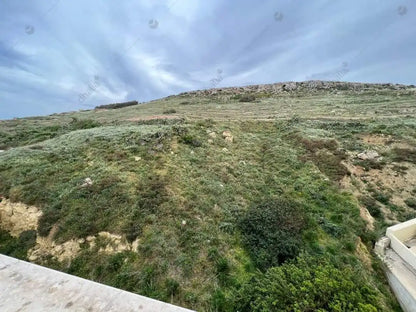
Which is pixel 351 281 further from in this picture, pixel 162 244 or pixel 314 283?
pixel 162 244

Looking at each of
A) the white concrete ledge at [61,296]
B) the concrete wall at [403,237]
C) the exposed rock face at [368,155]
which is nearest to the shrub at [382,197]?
the concrete wall at [403,237]

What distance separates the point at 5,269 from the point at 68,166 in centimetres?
759

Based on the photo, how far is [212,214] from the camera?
1010 centimetres

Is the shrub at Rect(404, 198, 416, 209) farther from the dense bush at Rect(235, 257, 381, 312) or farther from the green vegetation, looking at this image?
the green vegetation

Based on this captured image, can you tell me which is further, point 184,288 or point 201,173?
point 201,173

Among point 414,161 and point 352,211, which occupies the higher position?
point 414,161

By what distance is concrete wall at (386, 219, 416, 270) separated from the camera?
8.71m

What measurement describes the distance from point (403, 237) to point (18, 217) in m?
16.7

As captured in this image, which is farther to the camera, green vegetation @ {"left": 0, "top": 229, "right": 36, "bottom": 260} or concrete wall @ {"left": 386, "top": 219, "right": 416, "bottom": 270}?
concrete wall @ {"left": 386, "top": 219, "right": 416, "bottom": 270}

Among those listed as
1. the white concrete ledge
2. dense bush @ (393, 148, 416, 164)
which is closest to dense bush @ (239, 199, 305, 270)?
the white concrete ledge

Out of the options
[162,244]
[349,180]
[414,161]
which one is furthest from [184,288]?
[414,161]

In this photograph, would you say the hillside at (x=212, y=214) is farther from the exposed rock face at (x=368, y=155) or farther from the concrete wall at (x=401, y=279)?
the concrete wall at (x=401, y=279)

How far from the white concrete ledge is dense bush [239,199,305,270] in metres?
4.36

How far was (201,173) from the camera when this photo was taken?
1281 cm
